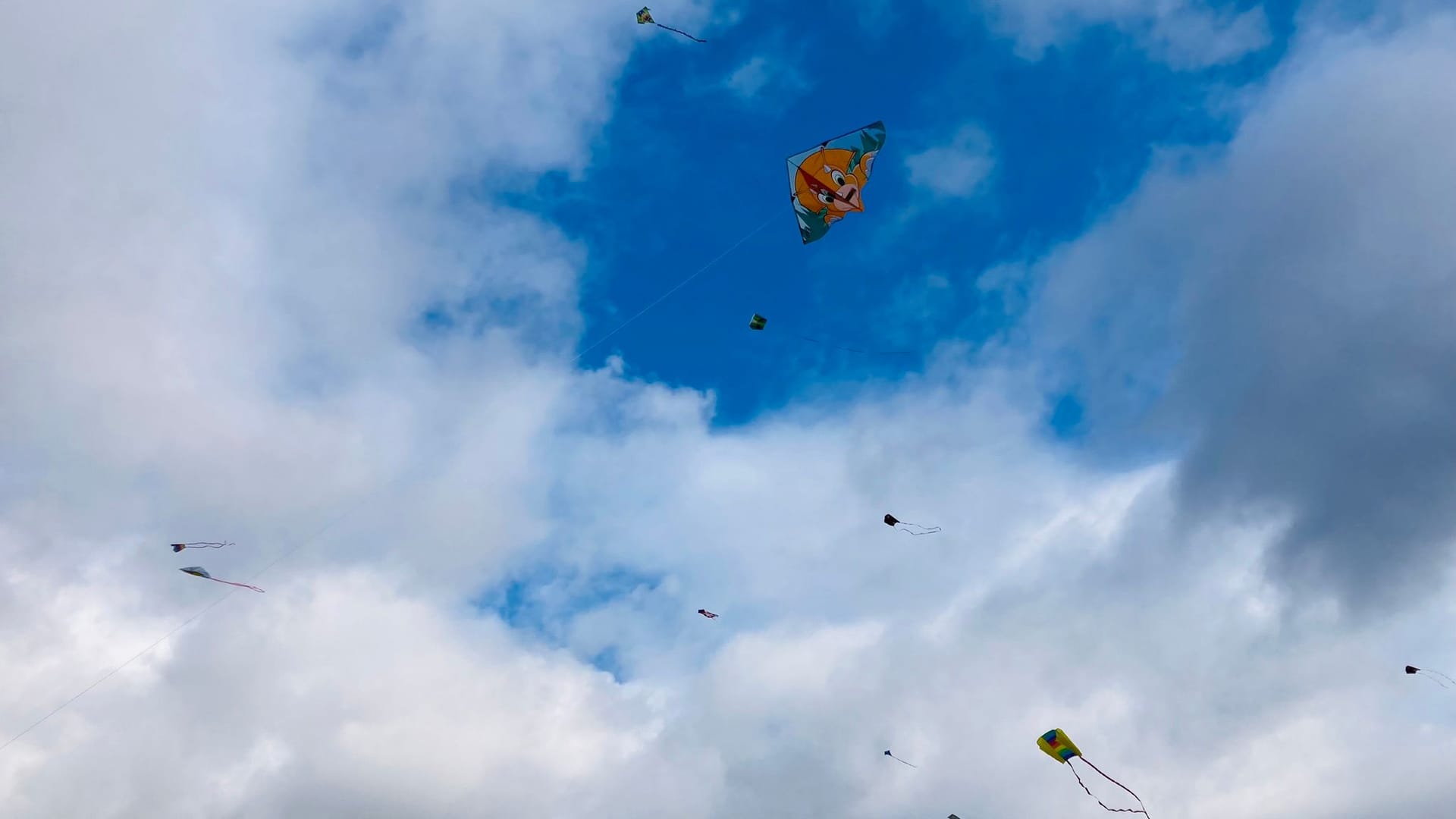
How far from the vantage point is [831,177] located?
57.9 m

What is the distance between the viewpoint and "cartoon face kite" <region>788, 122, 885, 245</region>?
57.1 m

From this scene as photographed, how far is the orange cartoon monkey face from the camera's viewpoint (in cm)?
5720

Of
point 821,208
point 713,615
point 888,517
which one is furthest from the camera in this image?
point 713,615

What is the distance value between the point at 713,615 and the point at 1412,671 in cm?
5065

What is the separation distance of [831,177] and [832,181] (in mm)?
255

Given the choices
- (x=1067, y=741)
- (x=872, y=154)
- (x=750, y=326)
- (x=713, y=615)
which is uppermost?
(x=872, y=154)

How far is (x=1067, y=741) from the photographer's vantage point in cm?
6022

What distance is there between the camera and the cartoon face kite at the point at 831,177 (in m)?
57.1

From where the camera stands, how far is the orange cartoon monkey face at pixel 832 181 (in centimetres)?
5720

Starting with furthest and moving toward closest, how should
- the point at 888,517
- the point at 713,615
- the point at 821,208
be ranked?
the point at 713,615 → the point at 888,517 → the point at 821,208

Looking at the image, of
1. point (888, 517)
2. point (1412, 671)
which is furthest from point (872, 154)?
point (1412, 671)

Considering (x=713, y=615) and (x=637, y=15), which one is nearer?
(x=637, y=15)

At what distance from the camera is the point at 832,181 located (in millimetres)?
58031

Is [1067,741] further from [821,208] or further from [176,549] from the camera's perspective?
[176,549]
